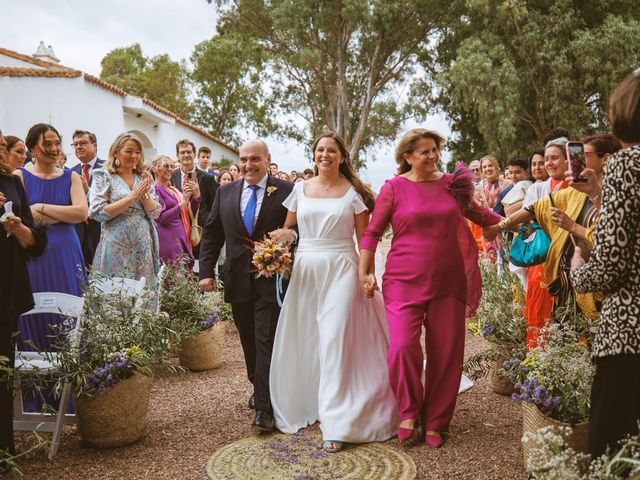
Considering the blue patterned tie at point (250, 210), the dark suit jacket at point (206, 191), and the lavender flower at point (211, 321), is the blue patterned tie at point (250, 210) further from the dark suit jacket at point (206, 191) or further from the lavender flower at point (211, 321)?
the dark suit jacket at point (206, 191)

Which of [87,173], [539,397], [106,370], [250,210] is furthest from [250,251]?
[87,173]

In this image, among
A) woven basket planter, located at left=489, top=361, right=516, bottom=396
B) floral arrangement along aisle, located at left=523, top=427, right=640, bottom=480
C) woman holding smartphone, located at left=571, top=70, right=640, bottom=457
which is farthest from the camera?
woven basket planter, located at left=489, top=361, right=516, bottom=396

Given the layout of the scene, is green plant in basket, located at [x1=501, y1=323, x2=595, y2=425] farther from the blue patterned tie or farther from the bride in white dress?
the blue patterned tie

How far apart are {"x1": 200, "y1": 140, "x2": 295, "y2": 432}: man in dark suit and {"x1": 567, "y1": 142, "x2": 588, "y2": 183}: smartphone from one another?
250 cm

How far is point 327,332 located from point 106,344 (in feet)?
5.50

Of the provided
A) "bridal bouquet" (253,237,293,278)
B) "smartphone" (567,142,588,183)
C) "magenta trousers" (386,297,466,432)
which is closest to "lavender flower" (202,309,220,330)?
"bridal bouquet" (253,237,293,278)

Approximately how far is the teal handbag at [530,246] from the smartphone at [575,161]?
1173 millimetres

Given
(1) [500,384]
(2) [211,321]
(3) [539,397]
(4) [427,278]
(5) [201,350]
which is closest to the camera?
(3) [539,397]

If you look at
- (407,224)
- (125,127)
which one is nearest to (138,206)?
(407,224)

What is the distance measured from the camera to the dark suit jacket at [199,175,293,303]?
203 inches

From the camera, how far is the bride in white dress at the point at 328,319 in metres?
4.94

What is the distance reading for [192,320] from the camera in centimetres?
710

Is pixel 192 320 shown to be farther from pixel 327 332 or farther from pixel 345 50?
pixel 345 50

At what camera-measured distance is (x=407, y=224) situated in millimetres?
4785
